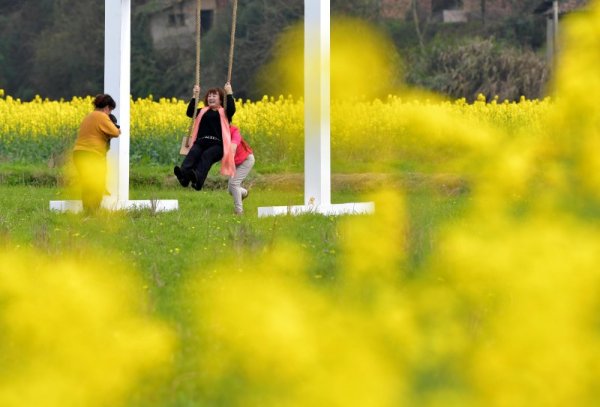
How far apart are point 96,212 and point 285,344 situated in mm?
8027

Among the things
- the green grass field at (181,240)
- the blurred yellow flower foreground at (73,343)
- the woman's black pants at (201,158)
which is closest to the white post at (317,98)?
the green grass field at (181,240)

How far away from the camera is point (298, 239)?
8.30 m

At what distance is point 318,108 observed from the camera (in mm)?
11164

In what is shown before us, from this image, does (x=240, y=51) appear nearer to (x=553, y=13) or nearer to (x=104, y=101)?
(x=553, y=13)

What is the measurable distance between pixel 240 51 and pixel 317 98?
63.7 ft

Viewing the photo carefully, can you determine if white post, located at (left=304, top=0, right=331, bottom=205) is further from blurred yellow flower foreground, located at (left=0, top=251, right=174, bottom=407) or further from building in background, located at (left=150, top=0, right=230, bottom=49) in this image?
building in background, located at (left=150, top=0, right=230, bottom=49)

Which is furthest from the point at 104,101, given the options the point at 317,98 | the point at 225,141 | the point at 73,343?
the point at 73,343

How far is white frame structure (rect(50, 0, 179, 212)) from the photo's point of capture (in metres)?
11.3

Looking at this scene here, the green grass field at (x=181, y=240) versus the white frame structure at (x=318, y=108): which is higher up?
the white frame structure at (x=318, y=108)

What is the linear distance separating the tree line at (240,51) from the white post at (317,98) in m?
15.7

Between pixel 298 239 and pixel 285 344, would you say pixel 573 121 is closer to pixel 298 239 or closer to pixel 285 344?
pixel 285 344

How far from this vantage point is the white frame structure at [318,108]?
35.9 feet

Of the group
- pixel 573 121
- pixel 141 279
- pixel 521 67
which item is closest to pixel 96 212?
pixel 141 279

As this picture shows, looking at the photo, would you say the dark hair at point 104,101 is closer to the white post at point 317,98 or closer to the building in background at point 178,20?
the white post at point 317,98
